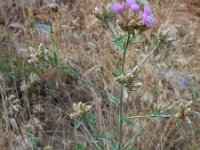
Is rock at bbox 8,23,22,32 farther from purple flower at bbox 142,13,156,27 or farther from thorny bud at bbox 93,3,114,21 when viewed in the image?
purple flower at bbox 142,13,156,27

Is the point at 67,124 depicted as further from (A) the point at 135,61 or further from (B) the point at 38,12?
(B) the point at 38,12

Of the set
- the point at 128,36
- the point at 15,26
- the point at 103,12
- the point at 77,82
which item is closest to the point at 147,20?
the point at 128,36

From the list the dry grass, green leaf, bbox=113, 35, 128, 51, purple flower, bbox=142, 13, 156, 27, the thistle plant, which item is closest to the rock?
the dry grass

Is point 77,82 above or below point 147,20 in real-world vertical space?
below

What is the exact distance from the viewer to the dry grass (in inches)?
100

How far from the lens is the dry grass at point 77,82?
8.34ft

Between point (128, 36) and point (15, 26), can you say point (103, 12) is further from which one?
point (15, 26)

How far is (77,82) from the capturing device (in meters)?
3.01

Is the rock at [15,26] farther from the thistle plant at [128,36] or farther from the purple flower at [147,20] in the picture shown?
the purple flower at [147,20]

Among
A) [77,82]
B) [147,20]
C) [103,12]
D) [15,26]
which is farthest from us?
[15,26]

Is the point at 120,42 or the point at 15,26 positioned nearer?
the point at 120,42

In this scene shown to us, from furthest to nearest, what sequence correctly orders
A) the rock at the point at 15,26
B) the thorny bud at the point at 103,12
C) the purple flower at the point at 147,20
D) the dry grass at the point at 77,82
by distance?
the rock at the point at 15,26 → the dry grass at the point at 77,82 → the thorny bud at the point at 103,12 → the purple flower at the point at 147,20

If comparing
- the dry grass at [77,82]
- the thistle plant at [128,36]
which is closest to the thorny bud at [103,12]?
the thistle plant at [128,36]

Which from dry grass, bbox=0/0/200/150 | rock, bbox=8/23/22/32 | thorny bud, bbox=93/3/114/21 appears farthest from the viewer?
rock, bbox=8/23/22/32
